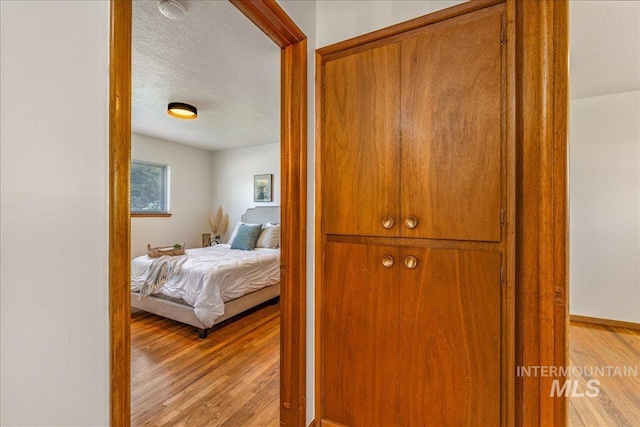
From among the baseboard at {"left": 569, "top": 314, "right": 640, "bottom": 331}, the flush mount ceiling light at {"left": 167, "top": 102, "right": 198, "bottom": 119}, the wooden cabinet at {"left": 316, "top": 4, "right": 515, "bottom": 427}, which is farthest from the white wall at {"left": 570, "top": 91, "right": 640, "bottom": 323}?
the flush mount ceiling light at {"left": 167, "top": 102, "right": 198, "bottom": 119}

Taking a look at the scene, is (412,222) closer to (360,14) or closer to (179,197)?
(360,14)

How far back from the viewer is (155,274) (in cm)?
301

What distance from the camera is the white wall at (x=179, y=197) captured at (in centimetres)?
439

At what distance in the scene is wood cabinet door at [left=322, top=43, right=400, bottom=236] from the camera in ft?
4.28

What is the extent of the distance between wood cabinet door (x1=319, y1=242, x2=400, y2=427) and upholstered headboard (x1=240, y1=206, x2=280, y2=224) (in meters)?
3.35

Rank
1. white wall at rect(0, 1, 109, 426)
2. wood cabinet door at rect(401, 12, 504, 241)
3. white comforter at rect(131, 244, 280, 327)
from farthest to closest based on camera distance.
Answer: white comforter at rect(131, 244, 280, 327)
wood cabinet door at rect(401, 12, 504, 241)
white wall at rect(0, 1, 109, 426)

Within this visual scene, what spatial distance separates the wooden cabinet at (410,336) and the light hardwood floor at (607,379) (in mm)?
949

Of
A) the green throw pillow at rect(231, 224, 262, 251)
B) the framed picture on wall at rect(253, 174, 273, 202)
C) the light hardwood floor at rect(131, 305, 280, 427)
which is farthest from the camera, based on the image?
the framed picture on wall at rect(253, 174, 273, 202)

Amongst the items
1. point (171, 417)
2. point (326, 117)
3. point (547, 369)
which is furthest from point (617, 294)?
point (171, 417)

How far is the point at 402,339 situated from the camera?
4.18 feet

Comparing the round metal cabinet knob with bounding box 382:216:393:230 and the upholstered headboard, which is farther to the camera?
the upholstered headboard

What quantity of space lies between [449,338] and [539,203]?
0.65 metres

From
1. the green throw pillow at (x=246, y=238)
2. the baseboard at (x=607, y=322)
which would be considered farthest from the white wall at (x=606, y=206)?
the green throw pillow at (x=246, y=238)

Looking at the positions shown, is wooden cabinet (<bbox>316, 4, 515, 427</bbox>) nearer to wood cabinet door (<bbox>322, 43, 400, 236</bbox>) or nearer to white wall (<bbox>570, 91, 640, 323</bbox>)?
wood cabinet door (<bbox>322, 43, 400, 236</bbox>)
